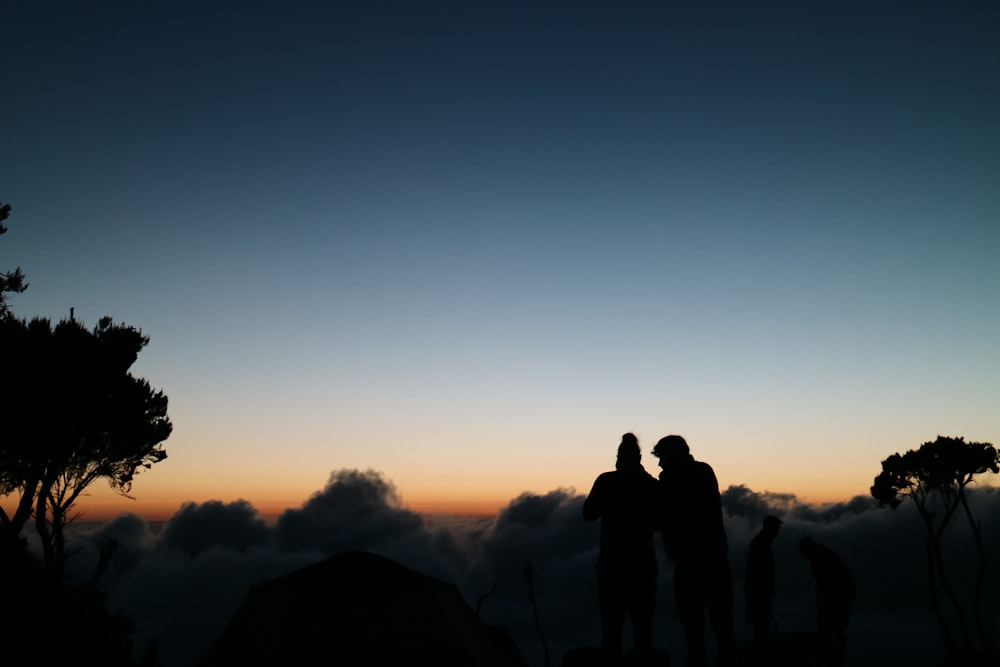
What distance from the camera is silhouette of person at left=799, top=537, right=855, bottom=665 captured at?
32.3ft

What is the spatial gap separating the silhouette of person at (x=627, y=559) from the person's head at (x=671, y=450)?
314 millimetres

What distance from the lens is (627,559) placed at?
636cm

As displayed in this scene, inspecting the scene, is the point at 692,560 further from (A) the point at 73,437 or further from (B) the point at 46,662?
(A) the point at 73,437

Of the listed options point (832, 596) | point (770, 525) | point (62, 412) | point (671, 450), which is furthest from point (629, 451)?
point (62, 412)

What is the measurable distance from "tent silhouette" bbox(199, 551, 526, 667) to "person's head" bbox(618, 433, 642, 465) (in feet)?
16.9

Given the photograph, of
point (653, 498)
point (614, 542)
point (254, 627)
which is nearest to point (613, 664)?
point (614, 542)

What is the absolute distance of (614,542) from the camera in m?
6.45

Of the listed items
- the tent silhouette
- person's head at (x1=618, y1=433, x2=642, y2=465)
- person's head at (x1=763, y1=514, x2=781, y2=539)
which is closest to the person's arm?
person's head at (x1=618, y1=433, x2=642, y2=465)

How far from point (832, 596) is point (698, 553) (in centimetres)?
543

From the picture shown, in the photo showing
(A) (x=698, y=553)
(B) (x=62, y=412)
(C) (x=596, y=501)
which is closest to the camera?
(A) (x=698, y=553)

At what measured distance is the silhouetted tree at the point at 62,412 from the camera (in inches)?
758

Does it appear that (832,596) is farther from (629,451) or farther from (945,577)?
(945,577)

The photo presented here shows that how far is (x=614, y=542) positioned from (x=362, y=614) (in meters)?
5.16

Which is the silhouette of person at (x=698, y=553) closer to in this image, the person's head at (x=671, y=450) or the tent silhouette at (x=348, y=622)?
the person's head at (x=671, y=450)
